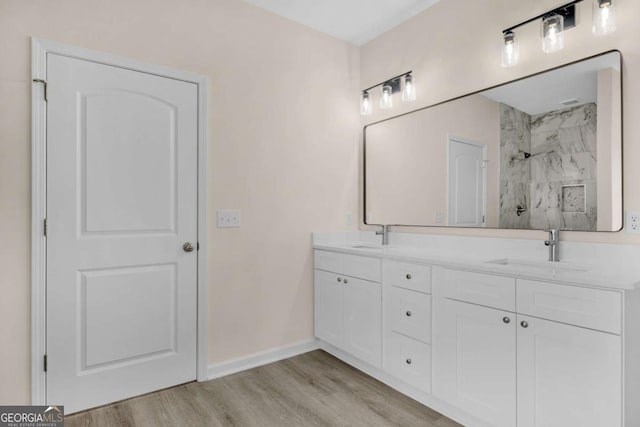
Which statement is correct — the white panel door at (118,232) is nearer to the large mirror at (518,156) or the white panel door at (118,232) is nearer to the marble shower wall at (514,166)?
the large mirror at (518,156)

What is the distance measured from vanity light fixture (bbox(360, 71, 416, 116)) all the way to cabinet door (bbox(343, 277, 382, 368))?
4.75 feet

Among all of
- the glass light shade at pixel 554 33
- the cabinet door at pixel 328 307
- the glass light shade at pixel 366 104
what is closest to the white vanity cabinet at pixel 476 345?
the cabinet door at pixel 328 307

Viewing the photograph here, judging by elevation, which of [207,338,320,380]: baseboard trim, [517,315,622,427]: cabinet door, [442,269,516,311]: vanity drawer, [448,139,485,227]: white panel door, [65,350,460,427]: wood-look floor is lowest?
[65,350,460,427]: wood-look floor

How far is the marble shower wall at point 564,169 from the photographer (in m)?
1.85

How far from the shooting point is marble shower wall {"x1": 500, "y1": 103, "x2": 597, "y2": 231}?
1856 millimetres

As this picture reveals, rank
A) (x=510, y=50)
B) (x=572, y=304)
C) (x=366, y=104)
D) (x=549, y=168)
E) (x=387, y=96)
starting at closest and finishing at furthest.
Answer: (x=572, y=304)
(x=549, y=168)
(x=510, y=50)
(x=387, y=96)
(x=366, y=104)

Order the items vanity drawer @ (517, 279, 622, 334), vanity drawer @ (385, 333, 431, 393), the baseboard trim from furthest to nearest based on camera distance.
Result: the baseboard trim, vanity drawer @ (385, 333, 431, 393), vanity drawer @ (517, 279, 622, 334)

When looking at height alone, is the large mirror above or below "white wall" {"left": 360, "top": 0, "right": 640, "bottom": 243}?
below

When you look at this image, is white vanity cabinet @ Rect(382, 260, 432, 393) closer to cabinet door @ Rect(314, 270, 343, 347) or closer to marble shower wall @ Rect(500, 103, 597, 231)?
cabinet door @ Rect(314, 270, 343, 347)

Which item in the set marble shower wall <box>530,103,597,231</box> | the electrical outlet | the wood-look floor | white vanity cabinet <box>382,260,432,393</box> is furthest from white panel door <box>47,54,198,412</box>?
the electrical outlet

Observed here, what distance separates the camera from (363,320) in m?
2.48

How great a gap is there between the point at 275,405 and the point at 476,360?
3.83 ft

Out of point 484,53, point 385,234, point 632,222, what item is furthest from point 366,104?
point 632,222

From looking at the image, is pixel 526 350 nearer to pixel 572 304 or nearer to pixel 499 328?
pixel 499 328
